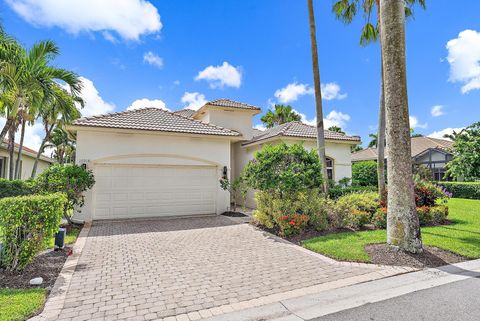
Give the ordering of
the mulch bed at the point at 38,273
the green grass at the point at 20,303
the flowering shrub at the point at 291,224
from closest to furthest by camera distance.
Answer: the green grass at the point at 20,303, the mulch bed at the point at 38,273, the flowering shrub at the point at 291,224

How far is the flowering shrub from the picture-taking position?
8245mm

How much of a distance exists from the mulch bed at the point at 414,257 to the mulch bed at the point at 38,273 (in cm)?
677

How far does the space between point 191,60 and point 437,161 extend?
27.4 meters

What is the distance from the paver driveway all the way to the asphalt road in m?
1.04

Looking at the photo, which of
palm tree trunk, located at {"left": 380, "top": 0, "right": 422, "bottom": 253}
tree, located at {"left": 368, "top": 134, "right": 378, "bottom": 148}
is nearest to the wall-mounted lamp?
palm tree trunk, located at {"left": 380, "top": 0, "right": 422, "bottom": 253}

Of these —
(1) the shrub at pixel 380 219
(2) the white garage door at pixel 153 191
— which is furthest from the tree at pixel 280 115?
(1) the shrub at pixel 380 219

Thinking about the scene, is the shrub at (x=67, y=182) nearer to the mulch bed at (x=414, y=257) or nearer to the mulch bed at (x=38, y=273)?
the mulch bed at (x=38, y=273)

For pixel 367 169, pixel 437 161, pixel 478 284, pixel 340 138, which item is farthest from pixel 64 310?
pixel 437 161

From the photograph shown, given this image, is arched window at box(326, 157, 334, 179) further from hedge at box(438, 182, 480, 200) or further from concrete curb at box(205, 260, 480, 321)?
hedge at box(438, 182, 480, 200)

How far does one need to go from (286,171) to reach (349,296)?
525cm

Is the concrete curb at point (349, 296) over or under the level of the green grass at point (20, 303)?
under

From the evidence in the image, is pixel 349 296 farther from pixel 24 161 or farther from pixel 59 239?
pixel 24 161

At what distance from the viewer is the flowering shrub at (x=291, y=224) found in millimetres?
8245

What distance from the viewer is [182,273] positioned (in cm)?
521
